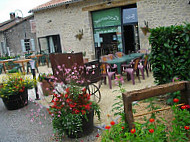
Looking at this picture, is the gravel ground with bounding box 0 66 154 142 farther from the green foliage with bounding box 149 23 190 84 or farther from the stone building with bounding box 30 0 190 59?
the stone building with bounding box 30 0 190 59

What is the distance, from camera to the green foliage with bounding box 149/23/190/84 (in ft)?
11.7

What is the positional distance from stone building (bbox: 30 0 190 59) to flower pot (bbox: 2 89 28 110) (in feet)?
24.2

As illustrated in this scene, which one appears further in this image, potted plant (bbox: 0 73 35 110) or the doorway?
the doorway

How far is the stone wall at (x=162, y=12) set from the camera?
30.9ft

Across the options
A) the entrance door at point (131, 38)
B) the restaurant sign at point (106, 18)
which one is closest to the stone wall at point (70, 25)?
the restaurant sign at point (106, 18)

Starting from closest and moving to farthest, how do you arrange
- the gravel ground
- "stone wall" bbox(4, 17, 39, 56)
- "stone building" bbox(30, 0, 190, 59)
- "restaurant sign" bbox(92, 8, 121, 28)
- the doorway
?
1. the gravel ground
2. "stone building" bbox(30, 0, 190, 59)
3. "restaurant sign" bbox(92, 8, 121, 28)
4. the doorway
5. "stone wall" bbox(4, 17, 39, 56)

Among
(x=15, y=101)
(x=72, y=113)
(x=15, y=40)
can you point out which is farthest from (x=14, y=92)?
(x=15, y=40)

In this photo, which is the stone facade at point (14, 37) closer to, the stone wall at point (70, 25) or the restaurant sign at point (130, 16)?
the stone wall at point (70, 25)

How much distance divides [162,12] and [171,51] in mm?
7008

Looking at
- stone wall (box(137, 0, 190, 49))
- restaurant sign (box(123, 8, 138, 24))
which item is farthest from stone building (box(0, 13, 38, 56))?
stone wall (box(137, 0, 190, 49))

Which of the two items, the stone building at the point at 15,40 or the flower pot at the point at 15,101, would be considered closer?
the flower pot at the point at 15,101

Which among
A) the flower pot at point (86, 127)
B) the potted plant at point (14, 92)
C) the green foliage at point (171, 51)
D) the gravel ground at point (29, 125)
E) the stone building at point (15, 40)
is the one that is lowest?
the gravel ground at point (29, 125)

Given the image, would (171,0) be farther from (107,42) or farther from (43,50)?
(43,50)

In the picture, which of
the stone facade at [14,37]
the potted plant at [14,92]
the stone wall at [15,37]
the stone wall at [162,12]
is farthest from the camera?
the stone wall at [15,37]
